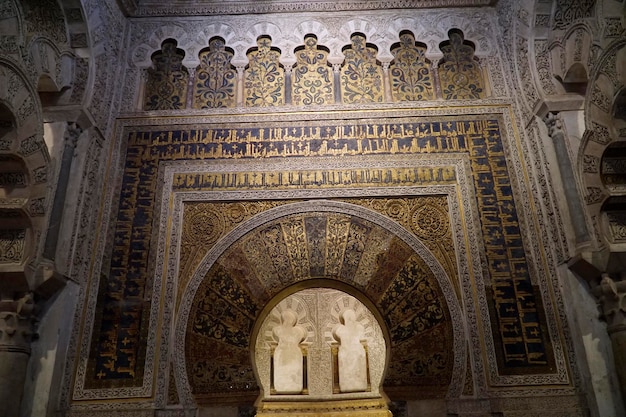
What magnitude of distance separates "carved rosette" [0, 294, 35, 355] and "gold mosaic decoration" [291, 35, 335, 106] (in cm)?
294

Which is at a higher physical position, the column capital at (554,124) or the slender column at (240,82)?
the slender column at (240,82)

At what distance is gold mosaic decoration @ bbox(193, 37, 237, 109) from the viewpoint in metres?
5.15

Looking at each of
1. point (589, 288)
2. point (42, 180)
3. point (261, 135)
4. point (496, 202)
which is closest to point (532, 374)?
point (589, 288)

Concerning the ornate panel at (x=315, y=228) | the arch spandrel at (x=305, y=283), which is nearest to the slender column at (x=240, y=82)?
the ornate panel at (x=315, y=228)

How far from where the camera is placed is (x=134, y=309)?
4203 mm

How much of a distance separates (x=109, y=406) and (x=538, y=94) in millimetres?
4474

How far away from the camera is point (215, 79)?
5.27m

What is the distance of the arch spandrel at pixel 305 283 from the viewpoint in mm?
3975

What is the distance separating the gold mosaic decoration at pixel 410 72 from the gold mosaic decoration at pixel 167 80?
84.8 inches

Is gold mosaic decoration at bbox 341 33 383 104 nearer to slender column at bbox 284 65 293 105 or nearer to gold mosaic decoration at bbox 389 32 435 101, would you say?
gold mosaic decoration at bbox 389 32 435 101

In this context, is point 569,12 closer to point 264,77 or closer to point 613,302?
point 613,302

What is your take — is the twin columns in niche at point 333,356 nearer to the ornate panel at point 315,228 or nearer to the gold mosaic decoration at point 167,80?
the ornate panel at point 315,228

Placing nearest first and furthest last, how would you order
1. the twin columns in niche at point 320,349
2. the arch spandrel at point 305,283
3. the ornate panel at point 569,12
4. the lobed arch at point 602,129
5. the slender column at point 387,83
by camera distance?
the lobed arch at point 602,129, the arch spandrel at point 305,283, the ornate panel at point 569,12, the slender column at point 387,83, the twin columns in niche at point 320,349

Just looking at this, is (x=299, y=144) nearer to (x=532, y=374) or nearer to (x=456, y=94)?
(x=456, y=94)
